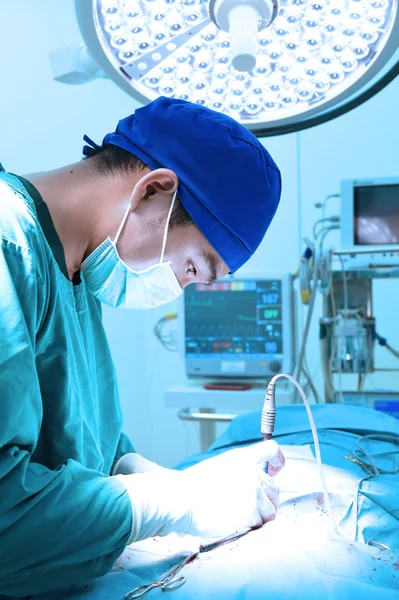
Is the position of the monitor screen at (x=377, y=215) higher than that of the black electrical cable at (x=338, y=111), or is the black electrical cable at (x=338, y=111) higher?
the monitor screen at (x=377, y=215)

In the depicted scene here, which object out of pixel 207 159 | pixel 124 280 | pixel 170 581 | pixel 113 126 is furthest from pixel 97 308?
pixel 113 126

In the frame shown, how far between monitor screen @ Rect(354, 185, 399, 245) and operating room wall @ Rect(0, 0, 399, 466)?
82cm

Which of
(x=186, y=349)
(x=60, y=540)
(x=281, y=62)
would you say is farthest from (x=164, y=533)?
(x=186, y=349)

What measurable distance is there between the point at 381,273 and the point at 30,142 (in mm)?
1429

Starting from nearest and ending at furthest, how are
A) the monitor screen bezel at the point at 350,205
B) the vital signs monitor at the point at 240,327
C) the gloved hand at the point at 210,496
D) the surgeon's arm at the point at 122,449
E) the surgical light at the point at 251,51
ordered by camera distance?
the surgical light at the point at 251,51, the gloved hand at the point at 210,496, the surgeon's arm at the point at 122,449, the monitor screen bezel at the point at 350,205, the vital signs monitor at the point at 240,327

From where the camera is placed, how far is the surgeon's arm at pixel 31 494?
2.07ft

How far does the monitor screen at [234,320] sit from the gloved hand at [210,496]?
1369 mm

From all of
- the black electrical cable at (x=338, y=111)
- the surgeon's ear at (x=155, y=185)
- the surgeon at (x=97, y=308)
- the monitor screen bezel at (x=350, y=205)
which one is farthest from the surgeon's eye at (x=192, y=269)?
the monitor screen bezel at (x=350, y=205)

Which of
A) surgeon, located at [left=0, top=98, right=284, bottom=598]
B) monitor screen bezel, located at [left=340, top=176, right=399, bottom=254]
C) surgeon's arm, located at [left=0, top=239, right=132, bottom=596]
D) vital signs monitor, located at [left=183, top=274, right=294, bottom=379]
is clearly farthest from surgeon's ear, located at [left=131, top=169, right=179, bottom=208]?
vital signs monitor, located at [left=183, top=274, right=294, bottom=379]

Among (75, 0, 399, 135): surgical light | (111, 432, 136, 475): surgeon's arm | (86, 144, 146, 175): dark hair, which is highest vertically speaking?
(75, 0, 399, 135): surgical light

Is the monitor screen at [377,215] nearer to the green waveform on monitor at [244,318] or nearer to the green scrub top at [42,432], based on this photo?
the green waveform on monitor at [244,318]

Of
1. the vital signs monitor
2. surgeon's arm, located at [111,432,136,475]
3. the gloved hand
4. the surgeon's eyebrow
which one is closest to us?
the gloved hand

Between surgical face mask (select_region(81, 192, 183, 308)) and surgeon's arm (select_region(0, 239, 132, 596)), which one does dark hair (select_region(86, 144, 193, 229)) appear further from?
surgeon's arm (select_region(0, 239, 132, 596))

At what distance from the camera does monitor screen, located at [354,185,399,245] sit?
2.11m
